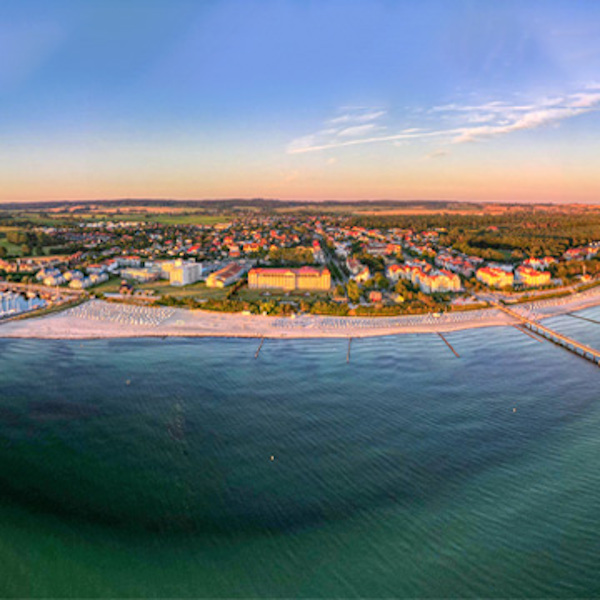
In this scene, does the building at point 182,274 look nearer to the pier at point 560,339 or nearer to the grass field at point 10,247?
the grass field at point 10,247

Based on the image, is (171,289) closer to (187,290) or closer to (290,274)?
(187,290)

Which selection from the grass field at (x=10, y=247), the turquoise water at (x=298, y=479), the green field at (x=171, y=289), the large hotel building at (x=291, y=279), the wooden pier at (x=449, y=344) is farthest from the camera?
the grass field at (x=10, y=247)

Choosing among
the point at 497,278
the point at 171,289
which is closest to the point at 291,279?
the point at 171,289

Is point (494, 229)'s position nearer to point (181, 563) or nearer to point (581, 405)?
point (581, 405)

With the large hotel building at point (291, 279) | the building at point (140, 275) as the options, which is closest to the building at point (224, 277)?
the large hotel building at point (291, 279)

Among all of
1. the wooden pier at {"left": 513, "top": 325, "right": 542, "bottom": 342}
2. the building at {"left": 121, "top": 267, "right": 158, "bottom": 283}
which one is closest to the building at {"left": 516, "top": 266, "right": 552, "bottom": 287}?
the wooden pier at {"left": 513, "top": 325, "right": 542, "bottom": 342}

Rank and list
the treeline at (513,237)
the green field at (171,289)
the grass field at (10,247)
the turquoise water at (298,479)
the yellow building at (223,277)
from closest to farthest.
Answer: the turquoise water at (298,479)
the green field at (171,289)
the yellow building at (223,277)
the grass field at (10,247)
the treeline at (513,237)
